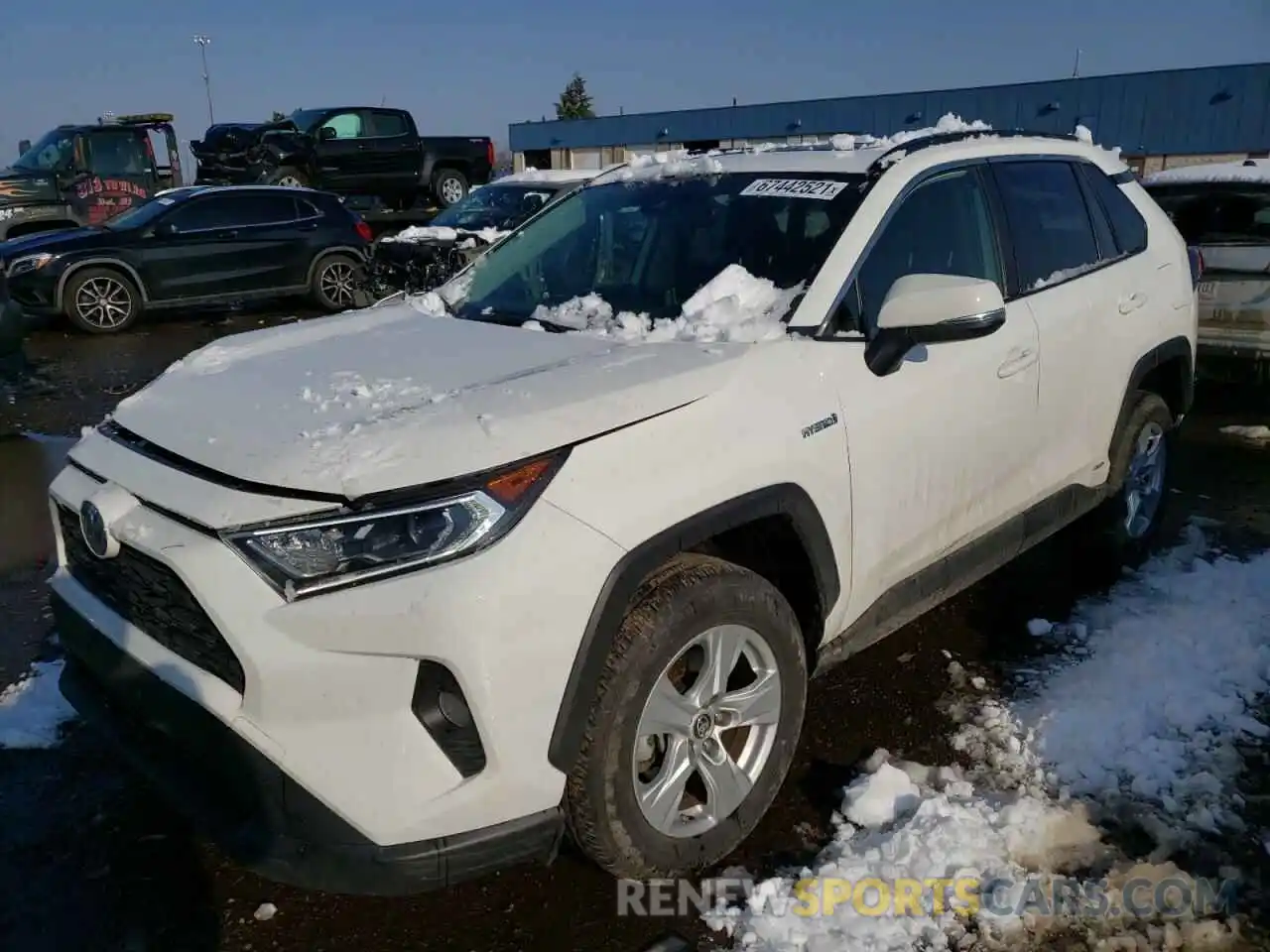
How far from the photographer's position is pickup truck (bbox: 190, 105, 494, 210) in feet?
58.4

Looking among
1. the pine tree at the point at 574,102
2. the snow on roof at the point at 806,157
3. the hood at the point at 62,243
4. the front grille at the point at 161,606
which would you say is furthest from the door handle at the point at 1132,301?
the pine tree at the point at 574,102

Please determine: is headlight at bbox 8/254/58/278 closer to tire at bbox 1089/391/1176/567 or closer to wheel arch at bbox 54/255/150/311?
wheel arch at bbox 54/255/150/311

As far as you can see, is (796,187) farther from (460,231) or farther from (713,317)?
(460,231)

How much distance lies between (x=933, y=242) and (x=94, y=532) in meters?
2.66

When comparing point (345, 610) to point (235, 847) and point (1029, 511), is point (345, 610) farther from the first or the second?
point (1029, 511)

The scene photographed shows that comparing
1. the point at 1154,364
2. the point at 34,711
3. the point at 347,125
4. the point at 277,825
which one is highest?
the point at 347,125

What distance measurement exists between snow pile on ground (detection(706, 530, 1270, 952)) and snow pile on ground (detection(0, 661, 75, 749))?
243cm

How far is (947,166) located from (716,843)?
2.36 meters

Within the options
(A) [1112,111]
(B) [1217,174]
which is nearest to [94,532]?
(B) [1217,174]

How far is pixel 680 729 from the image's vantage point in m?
2.49

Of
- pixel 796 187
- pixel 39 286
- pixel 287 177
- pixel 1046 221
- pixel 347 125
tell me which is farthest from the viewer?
pixel 347 125

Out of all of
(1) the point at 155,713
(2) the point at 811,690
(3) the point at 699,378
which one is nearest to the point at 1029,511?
(2) the point at 811,690

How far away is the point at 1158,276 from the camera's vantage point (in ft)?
14.2

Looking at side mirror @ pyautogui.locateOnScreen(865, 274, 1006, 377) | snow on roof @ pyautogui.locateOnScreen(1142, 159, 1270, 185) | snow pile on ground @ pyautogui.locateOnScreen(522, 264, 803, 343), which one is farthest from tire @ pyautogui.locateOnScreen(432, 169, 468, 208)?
side mirror @ pyautogui.locateOnScreen(865, 274, 1006, 377)
